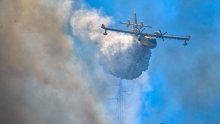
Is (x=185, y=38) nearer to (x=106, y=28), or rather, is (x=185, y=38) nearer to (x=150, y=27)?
(x=150, y=27)

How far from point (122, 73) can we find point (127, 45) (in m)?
6.27

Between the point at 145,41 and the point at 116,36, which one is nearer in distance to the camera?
the point at 145,41

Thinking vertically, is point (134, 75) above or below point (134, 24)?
below

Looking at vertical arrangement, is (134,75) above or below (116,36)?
below

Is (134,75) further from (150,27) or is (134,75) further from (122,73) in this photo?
(150,27)

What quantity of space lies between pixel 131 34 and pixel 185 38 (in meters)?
10.8

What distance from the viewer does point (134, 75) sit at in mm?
124188

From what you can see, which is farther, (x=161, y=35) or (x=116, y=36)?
(x=116, y=36)

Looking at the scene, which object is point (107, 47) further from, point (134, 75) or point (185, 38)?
point (185, 38)

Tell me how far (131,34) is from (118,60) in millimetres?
5776

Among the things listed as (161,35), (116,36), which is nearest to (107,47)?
(116,36)

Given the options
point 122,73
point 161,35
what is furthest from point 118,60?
point 161,35

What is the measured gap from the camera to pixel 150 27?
120438 mm

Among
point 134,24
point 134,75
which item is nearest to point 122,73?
point 134,75
